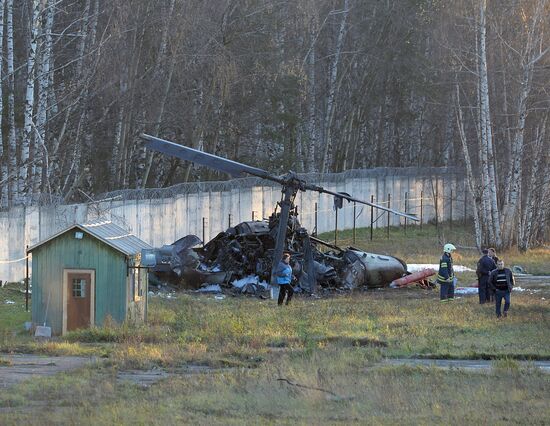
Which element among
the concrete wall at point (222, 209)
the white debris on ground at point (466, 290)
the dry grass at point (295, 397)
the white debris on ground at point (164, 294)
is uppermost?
the concrete wall at point (222, 209)

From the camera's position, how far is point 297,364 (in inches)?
781

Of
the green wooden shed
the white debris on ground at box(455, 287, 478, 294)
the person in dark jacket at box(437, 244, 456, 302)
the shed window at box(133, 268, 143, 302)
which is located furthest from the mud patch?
the white debris on ground at box(455, 287, 478, 294)

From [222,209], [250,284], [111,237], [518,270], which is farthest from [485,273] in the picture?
[222,209]

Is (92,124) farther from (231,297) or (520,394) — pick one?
(520,394)

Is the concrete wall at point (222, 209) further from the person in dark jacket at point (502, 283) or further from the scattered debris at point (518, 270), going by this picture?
the person in dark jacket at point (502, 283)

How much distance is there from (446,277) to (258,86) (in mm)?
32805

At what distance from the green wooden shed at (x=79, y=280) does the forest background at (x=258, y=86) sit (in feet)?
30.1

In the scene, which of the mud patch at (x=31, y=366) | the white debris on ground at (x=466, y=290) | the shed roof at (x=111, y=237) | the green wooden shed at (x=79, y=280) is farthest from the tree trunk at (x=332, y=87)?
the mud patch at (x=31, y=366)

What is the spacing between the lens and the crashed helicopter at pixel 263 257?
3369 centimetres

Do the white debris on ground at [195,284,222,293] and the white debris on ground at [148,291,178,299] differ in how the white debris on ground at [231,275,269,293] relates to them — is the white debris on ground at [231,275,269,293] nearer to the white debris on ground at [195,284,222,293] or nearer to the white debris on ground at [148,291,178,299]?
the white debris on ground at [195,284,222,293]

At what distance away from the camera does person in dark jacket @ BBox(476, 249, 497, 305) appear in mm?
29828

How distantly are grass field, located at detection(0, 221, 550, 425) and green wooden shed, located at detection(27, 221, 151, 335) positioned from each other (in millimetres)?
668

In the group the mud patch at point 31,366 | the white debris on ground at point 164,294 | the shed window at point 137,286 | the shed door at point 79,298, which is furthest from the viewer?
the white debris on ground at point 164,294

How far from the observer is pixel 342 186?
60.9m
